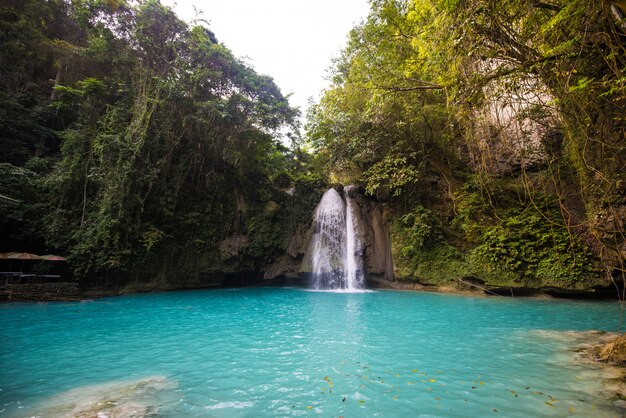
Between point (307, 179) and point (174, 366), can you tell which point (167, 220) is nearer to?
point (307, 179)

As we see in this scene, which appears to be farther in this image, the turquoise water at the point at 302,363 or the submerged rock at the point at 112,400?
the turquoise water at the point at 302,363

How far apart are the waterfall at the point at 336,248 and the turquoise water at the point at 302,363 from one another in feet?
20.4

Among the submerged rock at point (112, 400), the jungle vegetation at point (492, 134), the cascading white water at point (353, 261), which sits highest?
the jungle vegetation at point (492, 134)

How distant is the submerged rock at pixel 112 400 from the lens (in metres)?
3.03

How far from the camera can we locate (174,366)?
14.5 ft

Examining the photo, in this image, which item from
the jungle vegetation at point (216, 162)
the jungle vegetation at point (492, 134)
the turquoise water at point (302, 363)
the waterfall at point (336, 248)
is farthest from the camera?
the waterfall at point (336, 248)

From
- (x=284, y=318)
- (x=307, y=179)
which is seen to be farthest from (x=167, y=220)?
A: (x=284, y=318)

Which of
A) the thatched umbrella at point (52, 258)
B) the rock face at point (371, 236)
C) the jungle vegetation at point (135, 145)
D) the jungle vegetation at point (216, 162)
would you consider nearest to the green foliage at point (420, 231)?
the jungle vegetation at point (216, 162)

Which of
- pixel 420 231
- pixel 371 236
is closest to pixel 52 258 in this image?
pixel 371 236

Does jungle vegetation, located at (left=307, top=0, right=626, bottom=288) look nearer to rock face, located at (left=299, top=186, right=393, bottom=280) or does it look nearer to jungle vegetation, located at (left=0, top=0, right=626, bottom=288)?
jungle vegetation, located at (left=0, top=0, right=626, bottom=288)

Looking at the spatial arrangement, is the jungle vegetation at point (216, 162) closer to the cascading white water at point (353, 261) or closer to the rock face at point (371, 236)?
the rock face at point (371, 236)

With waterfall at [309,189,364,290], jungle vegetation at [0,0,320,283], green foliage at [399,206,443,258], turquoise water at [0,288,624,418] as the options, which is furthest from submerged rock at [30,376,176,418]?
green foliage at [399,206,443,258]

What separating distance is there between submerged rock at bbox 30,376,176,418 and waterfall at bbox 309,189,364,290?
36.9 feet

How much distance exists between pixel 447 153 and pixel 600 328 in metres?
9.13
